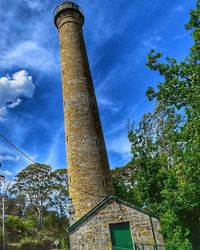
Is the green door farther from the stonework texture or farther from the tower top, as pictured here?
the tower top

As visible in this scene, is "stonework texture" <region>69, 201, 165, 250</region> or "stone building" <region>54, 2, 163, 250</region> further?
"stone building" <region>54, 2, 163, 250</region>

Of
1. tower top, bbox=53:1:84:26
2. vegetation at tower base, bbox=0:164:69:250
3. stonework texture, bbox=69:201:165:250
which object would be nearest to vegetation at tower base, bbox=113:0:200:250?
stonework texture, bbox=69:201:165:250

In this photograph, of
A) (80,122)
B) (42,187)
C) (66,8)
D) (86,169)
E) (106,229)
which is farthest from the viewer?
(42,187)

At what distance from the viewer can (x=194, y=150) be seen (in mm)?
13062

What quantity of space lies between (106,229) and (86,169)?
486 cm

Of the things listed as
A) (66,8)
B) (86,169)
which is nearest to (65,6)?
(66,8)

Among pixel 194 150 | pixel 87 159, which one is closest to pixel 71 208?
pixel 87 159

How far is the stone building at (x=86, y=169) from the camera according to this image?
12.3 meters

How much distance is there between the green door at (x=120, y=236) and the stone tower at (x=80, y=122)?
3.47m

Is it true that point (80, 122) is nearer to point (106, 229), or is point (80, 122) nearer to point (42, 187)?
point (106, 229)

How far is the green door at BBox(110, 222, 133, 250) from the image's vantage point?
40.6ft

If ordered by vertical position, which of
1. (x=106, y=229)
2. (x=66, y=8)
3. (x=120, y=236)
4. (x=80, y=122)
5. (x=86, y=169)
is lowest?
(x=120, y=236)

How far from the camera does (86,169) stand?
16.7 metres

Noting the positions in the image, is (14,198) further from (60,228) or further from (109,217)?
(109,217)
